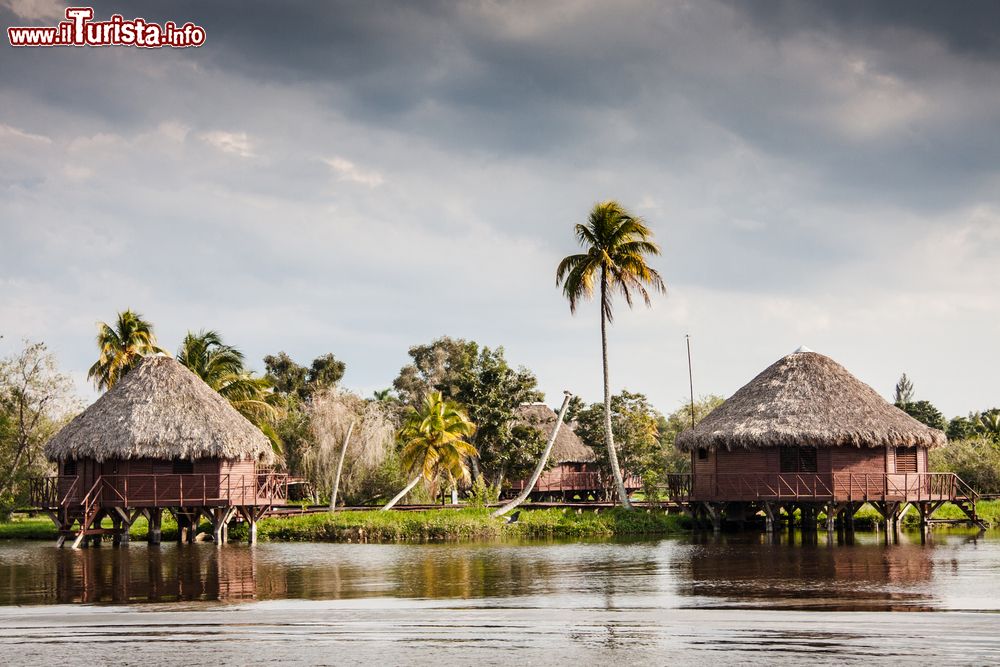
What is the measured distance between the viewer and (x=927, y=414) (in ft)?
279

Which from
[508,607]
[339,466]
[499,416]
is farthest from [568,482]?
[508,607]

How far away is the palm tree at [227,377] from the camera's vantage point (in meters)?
41.8

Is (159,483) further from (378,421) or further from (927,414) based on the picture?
(927,414)

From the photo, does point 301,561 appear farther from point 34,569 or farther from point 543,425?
point 543,425

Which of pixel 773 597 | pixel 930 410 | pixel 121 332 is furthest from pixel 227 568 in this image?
pixel 930 410

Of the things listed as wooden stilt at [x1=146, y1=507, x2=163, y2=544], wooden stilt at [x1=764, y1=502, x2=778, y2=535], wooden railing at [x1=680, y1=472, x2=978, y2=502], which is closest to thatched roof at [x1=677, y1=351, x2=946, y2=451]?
wooden railing at [x1=680, y1=472, x2=978, y2=502]

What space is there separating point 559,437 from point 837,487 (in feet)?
63.7

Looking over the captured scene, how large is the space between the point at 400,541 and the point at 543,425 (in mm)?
21751

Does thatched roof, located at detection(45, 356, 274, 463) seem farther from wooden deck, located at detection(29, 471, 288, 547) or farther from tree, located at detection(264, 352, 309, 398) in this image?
tree, located at detection(264, 352, 309, 398)

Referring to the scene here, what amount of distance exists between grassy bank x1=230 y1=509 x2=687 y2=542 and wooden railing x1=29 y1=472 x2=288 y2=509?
246 cm

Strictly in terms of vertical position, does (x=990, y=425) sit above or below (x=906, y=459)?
above

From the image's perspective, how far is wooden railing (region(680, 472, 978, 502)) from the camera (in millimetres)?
36000

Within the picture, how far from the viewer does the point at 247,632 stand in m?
15.1

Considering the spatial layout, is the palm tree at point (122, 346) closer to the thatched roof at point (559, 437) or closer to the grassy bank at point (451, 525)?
the grassy bank at point (451, 525)
